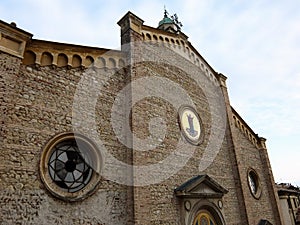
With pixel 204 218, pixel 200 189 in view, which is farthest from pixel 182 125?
pixel 204 218

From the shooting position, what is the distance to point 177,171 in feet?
26.9

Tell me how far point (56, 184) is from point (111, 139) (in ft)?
6.25

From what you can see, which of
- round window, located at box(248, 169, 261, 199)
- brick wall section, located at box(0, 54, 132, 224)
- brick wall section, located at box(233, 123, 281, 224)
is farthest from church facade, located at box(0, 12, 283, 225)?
round window, located at box(248, 169, 261, 199)

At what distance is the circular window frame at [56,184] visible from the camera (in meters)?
5.49

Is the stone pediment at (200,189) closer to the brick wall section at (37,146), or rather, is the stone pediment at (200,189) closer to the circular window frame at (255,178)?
the brick wall section at (37,146)

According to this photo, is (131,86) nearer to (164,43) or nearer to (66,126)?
(66,126)

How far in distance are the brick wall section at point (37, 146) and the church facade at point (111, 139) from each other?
0.07 feet

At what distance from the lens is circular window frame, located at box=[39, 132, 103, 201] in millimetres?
5492

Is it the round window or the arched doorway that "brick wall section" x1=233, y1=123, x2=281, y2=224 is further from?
the arched doorway

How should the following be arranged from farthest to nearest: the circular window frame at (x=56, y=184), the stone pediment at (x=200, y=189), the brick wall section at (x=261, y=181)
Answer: the brick wall section at (x=261, y=181) < the stone pediment at (x=200, y=189) < the circular window frame at (x=56, y=184)

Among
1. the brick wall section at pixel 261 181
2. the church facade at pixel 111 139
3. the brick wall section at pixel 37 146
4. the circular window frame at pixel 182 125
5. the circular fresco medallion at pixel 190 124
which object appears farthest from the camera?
the brick wall section at pixel 261 181

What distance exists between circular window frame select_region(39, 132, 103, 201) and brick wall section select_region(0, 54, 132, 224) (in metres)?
0.11

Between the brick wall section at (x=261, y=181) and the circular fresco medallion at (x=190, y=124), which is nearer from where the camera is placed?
the circular fresco medallion at (x=190, y=124)

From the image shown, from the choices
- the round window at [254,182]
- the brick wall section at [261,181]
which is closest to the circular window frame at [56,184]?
the brick wall section at [261,181]
